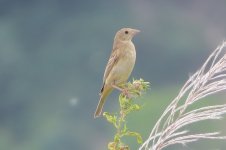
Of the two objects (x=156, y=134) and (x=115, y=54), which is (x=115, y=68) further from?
(x=156, y=134)

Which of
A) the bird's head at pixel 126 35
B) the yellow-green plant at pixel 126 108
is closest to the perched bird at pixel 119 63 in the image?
the bird's head at pixel 126 35

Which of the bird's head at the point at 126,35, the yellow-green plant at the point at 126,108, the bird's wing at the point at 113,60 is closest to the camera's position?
the yellow-green plant at the point at 126,108

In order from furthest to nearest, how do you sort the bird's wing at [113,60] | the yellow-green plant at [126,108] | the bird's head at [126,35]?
the bird's head at [126,35] < the bird's wing at [113,60] < the yellow-green plant at [126,108]

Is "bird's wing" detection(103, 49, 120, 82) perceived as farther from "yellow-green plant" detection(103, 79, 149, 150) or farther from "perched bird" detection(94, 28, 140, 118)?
"yellow-green plant" detection(103, 79, 149, 150)

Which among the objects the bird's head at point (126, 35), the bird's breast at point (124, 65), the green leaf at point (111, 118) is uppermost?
the bird's head at point (126, 35)

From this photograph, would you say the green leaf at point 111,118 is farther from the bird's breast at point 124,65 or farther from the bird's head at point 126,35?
the bird's head at point 126,35

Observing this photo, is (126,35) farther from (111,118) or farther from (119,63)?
(111,118)

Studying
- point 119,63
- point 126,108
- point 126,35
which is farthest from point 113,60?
point 126,108

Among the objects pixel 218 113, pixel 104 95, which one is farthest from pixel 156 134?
pixel 104 95
